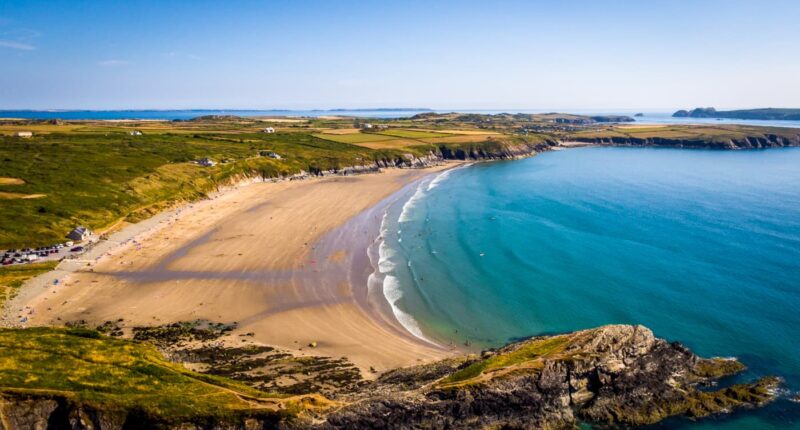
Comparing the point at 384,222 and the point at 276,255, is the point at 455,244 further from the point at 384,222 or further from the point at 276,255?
the point at 276,255

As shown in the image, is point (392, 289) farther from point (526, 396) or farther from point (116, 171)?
point (116, 171)

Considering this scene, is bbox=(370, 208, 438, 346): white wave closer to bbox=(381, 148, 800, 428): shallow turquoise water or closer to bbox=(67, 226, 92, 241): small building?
bbox=(381, 148, 800, 428): shallow turquoise water

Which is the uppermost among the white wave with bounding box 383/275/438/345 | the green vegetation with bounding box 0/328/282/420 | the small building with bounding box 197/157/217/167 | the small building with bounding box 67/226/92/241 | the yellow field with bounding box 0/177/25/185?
the small building with bounding box 197/157/217/167

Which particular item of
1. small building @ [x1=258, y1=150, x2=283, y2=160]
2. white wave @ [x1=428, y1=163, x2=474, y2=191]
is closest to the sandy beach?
white wave @ [x1=428, y1=163, x2=474, y2=191]

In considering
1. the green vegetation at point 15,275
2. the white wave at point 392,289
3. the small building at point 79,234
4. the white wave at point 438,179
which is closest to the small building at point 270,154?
the white wave at point 438,179

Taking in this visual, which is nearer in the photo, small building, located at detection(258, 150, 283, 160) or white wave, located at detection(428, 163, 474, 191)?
white wave, located at detection(428, 163, 474, 191)

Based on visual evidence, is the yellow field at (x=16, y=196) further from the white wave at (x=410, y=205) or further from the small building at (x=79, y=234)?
the white wave at (x=410, y=205)

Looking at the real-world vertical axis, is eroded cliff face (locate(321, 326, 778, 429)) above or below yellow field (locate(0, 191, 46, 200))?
below
